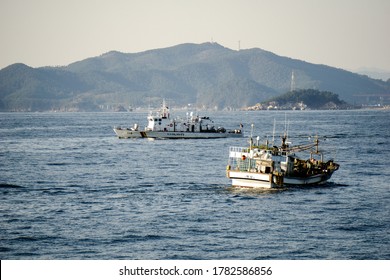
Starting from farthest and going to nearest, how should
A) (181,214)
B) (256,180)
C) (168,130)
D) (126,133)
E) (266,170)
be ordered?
1. (126,133)
2. (168,130)
3. (266,170)
4. (256,180)
5. (181,214)

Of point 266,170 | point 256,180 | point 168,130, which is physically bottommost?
point 256,180

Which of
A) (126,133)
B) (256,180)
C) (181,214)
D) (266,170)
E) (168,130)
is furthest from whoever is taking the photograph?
(126,133)

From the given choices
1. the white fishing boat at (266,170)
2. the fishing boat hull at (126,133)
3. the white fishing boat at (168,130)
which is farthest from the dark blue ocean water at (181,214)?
the fishing boat hull at (126,133)

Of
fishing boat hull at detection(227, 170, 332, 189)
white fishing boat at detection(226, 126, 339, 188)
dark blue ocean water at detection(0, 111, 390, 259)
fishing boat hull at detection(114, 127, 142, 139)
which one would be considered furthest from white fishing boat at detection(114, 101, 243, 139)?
fishing boat hull at detection(227, 170, 332, 189)

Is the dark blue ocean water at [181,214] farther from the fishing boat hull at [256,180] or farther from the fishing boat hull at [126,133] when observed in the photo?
the fishing boat hull at [126,133]

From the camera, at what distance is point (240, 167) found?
49.6 meters

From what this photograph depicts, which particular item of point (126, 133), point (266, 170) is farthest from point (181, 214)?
point (126, 133)

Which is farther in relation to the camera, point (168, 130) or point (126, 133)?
point (126, 133)

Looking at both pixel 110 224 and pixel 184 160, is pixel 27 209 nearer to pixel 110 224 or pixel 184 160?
pixel 110 224

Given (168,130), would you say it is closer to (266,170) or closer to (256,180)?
(266,170)

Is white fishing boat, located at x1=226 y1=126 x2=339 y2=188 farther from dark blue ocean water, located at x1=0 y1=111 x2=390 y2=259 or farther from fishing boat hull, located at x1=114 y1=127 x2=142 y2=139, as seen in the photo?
fishing boat hull, located at x1=114 y1=127 x2=142 y2=139
